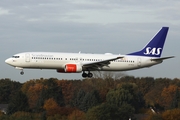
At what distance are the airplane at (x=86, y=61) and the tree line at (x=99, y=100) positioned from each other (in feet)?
125

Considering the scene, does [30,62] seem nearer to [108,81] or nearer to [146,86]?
[108,81]

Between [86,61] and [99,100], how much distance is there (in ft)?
241

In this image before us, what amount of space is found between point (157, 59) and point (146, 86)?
10456cm

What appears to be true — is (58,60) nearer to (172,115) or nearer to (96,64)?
(96,64)

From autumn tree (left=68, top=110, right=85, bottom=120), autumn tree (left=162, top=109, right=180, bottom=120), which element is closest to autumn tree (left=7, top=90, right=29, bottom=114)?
autumn tree (left=68, top=110, right=85, bottom=120)

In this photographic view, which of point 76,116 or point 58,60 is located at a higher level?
point 58,60

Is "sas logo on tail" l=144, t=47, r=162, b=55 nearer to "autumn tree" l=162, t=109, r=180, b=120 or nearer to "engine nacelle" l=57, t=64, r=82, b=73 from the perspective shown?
"engine nacelle" l=57, t=64, r=82, b=73

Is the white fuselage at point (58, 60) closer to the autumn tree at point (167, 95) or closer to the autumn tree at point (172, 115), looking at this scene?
the autumn tree at point (172, 115)

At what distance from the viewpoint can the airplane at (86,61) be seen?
8086cm

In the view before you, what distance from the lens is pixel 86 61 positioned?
272 feet

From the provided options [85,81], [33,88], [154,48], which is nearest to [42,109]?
[85,81]

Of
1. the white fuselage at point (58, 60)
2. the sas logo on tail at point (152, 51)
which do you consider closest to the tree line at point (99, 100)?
the sas logo on tail at point (152, 51)

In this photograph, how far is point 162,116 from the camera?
125562 mm

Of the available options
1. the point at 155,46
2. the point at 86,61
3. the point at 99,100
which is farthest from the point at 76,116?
the point at 86,61
